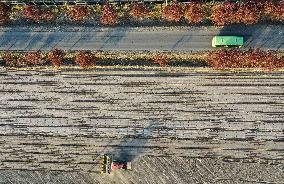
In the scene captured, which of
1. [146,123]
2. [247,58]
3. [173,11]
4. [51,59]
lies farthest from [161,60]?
[51,59]

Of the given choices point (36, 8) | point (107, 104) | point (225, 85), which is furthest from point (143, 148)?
point (36, 8)

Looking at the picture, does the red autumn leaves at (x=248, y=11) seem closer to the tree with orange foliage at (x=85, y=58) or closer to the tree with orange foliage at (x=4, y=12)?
the tree with orange foliage at (x=85, y=58)

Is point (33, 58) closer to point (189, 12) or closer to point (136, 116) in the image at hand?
point (136, 116)

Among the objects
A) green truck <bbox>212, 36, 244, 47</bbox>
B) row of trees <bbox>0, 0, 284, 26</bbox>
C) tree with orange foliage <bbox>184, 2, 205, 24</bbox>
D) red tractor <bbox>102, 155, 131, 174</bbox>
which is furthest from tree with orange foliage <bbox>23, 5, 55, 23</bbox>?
green truck <bbox>212, 36, 244, 47</bbox>

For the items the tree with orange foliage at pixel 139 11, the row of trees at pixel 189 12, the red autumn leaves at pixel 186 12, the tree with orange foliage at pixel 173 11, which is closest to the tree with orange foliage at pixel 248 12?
the row of trees at pixel 189 12

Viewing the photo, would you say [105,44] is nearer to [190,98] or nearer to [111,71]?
[111,71]

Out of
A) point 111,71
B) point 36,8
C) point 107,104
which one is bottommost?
point 107,104

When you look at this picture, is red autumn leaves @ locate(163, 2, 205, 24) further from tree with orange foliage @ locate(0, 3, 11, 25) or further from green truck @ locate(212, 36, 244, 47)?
tree with orange foliage @ locate(0, 3, 11, 25)
